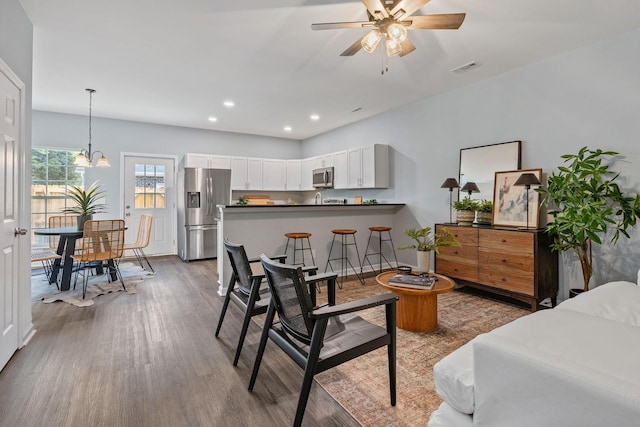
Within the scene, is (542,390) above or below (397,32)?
below

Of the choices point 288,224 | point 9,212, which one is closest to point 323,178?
point 288,224

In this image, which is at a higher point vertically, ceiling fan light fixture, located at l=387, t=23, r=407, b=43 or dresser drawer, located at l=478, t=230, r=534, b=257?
ceiling fan light fixture, located at l=387, t=23, r=407, b=43

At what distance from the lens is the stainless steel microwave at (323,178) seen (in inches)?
258

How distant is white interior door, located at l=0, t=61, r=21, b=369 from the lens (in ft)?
7.22

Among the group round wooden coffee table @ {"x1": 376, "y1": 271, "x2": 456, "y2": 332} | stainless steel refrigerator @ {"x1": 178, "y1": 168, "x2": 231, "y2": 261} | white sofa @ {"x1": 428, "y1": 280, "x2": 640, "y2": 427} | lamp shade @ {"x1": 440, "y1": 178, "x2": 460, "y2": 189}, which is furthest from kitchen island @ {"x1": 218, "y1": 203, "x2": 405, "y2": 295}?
white sofa @ {"x1": 428, "y1": 280, "x2": 640, "y2": 427}

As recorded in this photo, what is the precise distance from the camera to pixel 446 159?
468 cm

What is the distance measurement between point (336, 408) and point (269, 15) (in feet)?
9.84

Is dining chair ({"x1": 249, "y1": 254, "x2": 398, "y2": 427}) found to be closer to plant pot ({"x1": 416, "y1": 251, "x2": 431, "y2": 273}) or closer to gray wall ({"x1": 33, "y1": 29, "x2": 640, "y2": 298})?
plant pot ({"x1": 416, "y1": 251, "x2": 431, "y2": 273})

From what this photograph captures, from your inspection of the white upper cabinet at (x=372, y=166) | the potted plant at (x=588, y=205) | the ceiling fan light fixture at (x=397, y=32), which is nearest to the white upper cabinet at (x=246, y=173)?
the white upper cabinet at (x=372, y=166)

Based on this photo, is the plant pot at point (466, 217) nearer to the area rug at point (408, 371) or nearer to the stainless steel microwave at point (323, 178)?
the area rug at point (408, 371)

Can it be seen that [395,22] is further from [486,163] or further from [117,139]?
[117,139]

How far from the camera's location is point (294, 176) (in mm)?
7723

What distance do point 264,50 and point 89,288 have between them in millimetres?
3730

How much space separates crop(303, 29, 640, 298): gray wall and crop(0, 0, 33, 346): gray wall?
15.5 feet
